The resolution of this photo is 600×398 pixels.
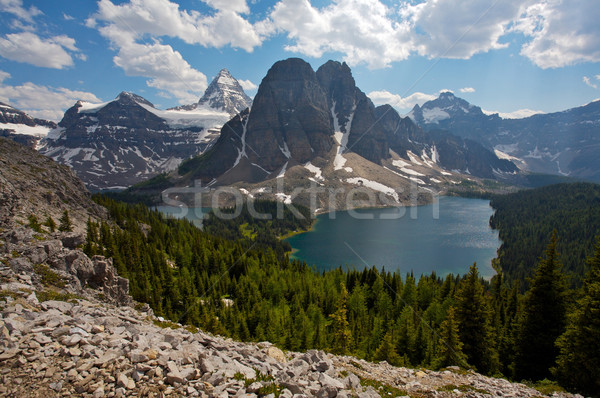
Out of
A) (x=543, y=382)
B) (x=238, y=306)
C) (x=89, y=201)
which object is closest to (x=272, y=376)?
(x=543, y=382)

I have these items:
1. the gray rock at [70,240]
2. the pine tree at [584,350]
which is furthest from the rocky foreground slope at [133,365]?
the gray rock at [70,240]

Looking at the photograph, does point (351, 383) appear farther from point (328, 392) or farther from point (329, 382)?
point (328, 392)

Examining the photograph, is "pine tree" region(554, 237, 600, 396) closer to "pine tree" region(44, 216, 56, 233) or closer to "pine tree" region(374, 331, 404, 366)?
"pine tree" region(374, 331, 404, 366)

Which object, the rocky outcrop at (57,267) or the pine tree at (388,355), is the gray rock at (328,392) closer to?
the rocky outcrop at (57,267)

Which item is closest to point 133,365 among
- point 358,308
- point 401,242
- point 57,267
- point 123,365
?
point 123,365

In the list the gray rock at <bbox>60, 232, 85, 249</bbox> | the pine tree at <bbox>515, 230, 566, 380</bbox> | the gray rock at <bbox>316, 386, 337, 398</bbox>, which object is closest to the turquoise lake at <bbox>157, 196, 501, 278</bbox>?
the pine tree at <bbox>515, 230, 566, 380</bbox>

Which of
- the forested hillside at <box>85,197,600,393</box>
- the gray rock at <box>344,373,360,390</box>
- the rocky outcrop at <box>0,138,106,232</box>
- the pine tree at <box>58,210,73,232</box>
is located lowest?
the forested hillside at <box>85,197,600,393</box>

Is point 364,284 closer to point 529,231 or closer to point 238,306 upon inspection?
point 238,306
